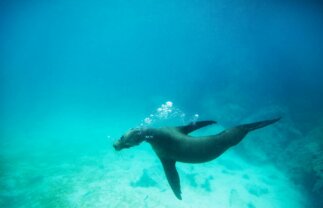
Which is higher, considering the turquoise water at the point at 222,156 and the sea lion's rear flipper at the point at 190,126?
the turquoise water at the point at 222,156

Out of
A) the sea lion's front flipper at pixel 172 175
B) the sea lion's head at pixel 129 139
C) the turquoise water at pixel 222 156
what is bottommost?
the sea lion's front flipper at pixel 172 175

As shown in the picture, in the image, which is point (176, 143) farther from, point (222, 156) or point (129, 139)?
point (222, 156)

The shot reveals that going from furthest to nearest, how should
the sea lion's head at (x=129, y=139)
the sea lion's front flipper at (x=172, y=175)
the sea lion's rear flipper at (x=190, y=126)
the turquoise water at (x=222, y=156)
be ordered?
the turquoise water at (x=222, y=156), the sea lion's rear flipper at (x=190, y=126), the sea lion's front flipper at (x=172, y=175), the sea lion's head at (x=129, y=139)

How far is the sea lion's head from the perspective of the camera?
3.68m

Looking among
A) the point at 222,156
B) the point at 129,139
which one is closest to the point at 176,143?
the point at 129,139

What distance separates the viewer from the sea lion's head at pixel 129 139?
3676 millimetres

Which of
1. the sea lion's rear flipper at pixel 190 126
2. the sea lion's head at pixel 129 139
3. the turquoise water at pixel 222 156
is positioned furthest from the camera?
the turquoise water at pixel 222 156

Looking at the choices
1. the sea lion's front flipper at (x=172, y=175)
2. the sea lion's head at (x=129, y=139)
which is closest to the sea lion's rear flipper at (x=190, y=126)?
the sea lion's front flipper at (x=172, y=175)

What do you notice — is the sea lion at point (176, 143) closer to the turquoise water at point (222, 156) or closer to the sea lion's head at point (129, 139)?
the sea lion's head at point (129, 139)

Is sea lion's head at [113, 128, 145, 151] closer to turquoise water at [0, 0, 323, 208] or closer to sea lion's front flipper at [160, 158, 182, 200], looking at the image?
sea lion's front flipper at [160, 158, 182, 200]

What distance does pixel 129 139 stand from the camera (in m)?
3.70

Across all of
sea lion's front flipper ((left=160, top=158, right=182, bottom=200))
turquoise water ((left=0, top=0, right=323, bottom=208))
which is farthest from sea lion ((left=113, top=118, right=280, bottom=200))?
turquoise water ((left=0, top=0, right=323, bottom=208))

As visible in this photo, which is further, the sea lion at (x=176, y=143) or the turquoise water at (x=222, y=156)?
the turquoise water at (x=222, y=156)

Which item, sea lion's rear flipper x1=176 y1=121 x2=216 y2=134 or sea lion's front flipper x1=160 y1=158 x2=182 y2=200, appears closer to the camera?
sea lion's front flipper x1=160 y1=158 x2=182 y2=200
